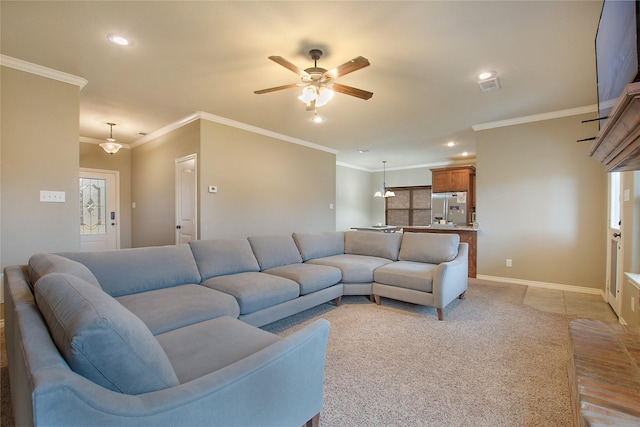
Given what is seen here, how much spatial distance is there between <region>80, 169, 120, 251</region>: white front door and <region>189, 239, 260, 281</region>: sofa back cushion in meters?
4.52

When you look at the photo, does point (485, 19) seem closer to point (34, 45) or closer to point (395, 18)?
point (395, 18)

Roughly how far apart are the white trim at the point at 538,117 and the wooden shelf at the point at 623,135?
311 cm

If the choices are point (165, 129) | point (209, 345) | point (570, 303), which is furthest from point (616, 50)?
point (165, 129)

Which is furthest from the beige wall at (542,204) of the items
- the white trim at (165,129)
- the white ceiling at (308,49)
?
the white trim at (165,129)

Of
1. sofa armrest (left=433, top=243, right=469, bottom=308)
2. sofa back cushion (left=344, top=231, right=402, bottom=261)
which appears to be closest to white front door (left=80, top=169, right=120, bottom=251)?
sofa back cushion (left=344, top=231, right=402, bottom=261)

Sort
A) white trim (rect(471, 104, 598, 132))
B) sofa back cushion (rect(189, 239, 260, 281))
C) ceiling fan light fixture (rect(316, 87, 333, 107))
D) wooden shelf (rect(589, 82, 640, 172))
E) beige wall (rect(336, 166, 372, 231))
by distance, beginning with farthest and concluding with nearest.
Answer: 1. beige wall (rect(336, 166, 372, 231))
2. white trim (rect(471, 104, 598, 132))
3. sofa back cushion (rect(189, 239, 260, 281))
4. ceiling fan light fixture (rect(316, 87, 333, 107))
5. wooden shelf (rect(589, 82, 640, 172))

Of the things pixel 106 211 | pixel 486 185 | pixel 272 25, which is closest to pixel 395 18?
pixel 272 25

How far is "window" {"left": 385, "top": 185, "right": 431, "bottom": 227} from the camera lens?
900 cm

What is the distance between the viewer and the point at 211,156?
4.46 m

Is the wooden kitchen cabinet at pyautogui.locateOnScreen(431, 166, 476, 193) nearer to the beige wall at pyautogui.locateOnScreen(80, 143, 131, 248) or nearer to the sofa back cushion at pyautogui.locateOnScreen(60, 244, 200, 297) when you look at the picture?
the sofa back cushion at pyautogui.locateOnScreen(60, 244, 200, 297)

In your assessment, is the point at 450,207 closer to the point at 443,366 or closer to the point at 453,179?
the point at 453,179

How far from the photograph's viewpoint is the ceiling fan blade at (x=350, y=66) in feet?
7.25

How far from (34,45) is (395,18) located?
10.4 feet

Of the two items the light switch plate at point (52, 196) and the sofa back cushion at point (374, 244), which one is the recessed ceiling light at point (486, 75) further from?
the light switch plate at point (52, 196)
